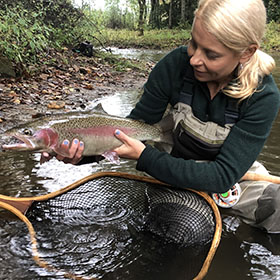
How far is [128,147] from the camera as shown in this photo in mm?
2016

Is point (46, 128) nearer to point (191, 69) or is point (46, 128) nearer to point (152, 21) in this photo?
point (191, 69)

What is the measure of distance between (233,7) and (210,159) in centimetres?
94

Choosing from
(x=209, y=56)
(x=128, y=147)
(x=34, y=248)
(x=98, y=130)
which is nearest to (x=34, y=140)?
(x=98, y=130)

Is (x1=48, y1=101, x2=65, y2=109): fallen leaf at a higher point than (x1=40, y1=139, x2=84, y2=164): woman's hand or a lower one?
lower

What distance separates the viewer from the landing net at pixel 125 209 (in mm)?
2008

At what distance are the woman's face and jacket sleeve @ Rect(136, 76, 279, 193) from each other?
0.26 metres

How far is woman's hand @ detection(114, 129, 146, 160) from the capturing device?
6.49ft

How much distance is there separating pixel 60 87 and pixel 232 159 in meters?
4.42

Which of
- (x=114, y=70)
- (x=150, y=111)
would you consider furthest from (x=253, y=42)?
(x=114, y=70)

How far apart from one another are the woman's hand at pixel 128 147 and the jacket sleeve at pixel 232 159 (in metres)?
0.08

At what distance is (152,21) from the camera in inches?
1224

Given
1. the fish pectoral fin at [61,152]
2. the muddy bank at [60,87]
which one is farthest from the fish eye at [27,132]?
the muddy bank at [60,87]

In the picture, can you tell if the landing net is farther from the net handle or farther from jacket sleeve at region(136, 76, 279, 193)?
jacket sleeve at region(136, 76, 279, 193)

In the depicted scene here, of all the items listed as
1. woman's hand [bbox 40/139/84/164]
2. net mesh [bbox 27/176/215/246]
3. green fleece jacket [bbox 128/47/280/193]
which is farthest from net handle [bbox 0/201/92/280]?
green fleece jacket [bbox 128/47/280/193]
